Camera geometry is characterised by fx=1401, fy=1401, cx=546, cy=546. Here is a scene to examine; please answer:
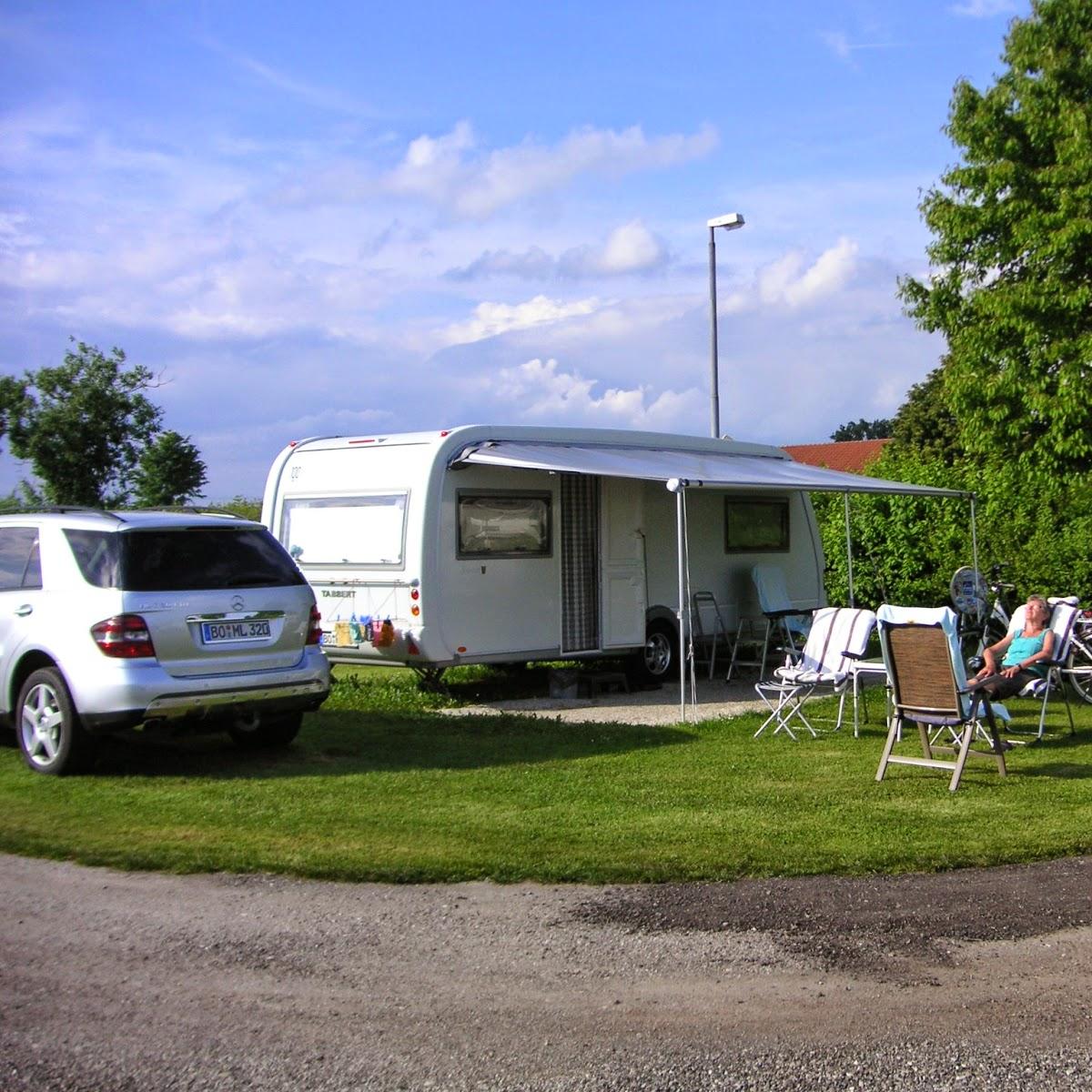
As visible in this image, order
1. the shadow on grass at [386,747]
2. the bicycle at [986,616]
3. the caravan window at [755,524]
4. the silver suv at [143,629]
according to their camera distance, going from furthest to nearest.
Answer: the caravan window at [755,524] → the bicycle at [986,616] → the shadow on grass at [386,747] → the silver suv at [143,629]

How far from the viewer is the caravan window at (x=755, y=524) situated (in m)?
15.8

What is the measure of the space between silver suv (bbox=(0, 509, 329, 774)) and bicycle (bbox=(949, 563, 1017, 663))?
322 inches

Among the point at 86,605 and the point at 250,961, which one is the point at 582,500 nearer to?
the point at 86,605

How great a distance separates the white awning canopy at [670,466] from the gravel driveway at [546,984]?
19.3 ft

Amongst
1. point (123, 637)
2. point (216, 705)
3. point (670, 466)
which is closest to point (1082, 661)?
point (670, 466)

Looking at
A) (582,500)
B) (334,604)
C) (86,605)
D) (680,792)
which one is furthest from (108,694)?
(582,500)

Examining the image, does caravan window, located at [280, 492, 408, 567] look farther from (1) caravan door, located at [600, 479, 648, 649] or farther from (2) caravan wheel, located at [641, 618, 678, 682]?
(2) caravan wheel, located at [641, 618, 678, 682]

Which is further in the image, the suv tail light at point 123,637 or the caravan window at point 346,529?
the caravan window at point 346,529

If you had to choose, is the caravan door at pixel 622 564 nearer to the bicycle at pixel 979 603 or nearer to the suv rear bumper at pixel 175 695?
the bicycle at pixel 979 603

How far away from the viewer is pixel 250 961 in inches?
197

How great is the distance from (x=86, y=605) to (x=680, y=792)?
12.3ft

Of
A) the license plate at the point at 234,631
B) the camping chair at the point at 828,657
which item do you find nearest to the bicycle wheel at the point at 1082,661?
the camping chair at the point at 828,657

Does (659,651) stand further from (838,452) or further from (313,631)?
(838,452)

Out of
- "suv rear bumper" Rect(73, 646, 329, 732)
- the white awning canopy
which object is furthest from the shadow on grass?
the white awning canopy
